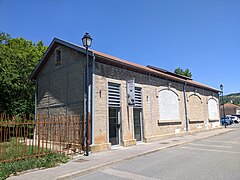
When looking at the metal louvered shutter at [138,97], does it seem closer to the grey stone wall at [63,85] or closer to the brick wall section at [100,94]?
the brick wall section at [100,94]

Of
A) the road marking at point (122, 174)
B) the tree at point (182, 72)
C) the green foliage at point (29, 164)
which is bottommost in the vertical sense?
the road marking at point (122, 174)

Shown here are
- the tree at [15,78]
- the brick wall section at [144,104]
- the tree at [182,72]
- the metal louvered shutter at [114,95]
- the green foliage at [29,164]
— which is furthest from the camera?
the tree at [182,72]

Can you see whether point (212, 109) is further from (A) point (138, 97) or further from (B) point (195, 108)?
(A) point (138, 97)

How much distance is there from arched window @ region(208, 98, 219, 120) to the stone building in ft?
20.4

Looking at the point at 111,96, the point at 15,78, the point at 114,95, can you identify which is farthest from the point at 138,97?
the point at 15,78

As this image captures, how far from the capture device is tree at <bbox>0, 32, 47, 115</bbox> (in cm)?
1667

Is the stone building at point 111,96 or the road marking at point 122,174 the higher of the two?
the stone building at point 111,96

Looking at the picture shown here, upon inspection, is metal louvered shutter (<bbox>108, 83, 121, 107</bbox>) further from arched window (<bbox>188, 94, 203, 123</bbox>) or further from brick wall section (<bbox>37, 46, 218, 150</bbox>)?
arched window (<bbox>188, 94, 203, 123</bbox>)

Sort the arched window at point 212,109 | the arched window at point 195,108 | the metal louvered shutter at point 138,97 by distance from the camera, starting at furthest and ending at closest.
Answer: the arched window at point 212,109 < the arched window at point 195,108 < the metal louvered shutter at point 138,97

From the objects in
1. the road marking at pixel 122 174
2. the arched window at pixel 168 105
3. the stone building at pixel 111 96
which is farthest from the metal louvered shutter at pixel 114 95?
the road marking at pixel 122 174

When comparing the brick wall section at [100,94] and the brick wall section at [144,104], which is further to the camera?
the brick wall section at [100,94]

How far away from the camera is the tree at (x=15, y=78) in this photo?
16.7 meters

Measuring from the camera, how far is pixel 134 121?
13.0 m

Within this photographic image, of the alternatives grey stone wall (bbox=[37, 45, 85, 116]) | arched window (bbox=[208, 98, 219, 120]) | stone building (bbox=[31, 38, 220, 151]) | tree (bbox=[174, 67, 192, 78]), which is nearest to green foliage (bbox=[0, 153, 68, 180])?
stone building (bbox=[31, 38, 220, 151])
